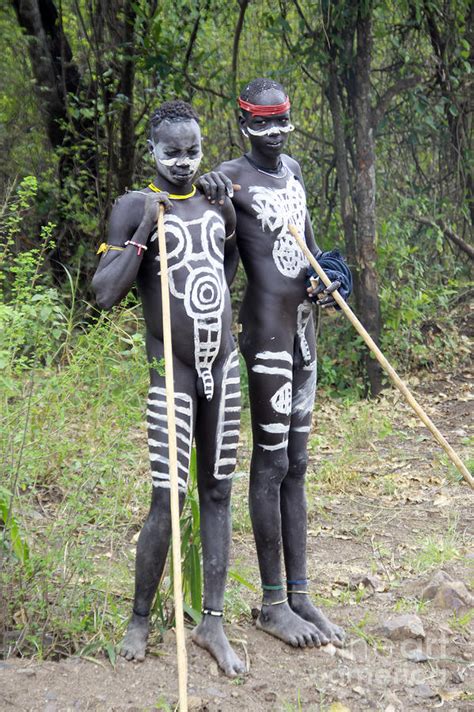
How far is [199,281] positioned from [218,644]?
142 centimetres

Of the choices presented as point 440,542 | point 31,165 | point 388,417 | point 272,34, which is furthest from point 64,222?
point 440,542

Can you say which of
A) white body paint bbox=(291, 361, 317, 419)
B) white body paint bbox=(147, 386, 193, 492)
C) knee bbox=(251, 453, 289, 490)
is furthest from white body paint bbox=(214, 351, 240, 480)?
white body paint bbox=(291, 361, 317, 419)

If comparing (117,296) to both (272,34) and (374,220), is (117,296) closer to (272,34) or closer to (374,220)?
(374,220)

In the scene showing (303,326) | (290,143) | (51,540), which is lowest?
(51,540)

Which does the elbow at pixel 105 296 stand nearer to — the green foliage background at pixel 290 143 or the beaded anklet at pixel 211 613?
the beaded anklet at pixel 211 613

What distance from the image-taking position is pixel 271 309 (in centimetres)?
409

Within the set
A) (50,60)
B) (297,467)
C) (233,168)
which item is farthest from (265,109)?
(50,60)

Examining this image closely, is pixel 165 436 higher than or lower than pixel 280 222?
lower

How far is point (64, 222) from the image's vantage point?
30.0 feet

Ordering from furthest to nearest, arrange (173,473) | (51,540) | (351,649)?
(351,649)
(51,540)
(173,473)

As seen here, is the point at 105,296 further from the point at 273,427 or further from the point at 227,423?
the point at 273,427

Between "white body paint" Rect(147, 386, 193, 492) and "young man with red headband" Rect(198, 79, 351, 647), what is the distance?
18.1 inches

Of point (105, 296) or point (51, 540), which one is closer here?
point (105, 296)

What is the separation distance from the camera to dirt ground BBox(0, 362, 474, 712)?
3561 mm
